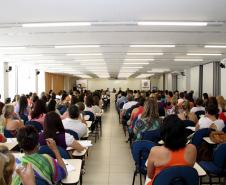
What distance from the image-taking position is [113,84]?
39719mm

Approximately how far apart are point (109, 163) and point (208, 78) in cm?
1195

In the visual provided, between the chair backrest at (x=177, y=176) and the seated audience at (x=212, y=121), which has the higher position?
the seated audience at (x=212, y=121)

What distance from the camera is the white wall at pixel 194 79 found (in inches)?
750

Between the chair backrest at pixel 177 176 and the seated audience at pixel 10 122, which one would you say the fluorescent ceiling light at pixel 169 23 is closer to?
the seated audience at pixel 10 122

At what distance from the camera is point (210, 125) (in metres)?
5.71

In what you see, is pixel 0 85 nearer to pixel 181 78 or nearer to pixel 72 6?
pixel 72 6

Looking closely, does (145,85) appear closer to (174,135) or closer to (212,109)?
(212,109)

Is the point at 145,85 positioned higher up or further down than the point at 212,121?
higher up

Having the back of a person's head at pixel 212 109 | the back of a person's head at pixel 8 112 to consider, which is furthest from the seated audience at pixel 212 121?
the back of a person's head at pixel 8 112

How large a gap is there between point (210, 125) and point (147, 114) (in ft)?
4.09

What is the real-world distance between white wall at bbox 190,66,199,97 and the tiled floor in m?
10.8

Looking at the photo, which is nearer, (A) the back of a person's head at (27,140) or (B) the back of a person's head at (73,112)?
(A) the back of a person's head at (27,140)

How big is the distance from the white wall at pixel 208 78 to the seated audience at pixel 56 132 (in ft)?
43.7

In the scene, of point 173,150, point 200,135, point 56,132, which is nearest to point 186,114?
point 200,135
